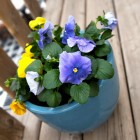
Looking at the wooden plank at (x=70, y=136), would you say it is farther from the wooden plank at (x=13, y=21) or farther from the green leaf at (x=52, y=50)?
the wooden plank at (x=13, y=21)

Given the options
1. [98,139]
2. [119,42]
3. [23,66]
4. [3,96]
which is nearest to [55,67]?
[23,66]

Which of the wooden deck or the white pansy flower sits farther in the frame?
the wooden deck

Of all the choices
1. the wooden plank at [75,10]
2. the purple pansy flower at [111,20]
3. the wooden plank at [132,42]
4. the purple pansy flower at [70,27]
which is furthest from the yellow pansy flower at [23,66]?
the wooden plank at [75,10]

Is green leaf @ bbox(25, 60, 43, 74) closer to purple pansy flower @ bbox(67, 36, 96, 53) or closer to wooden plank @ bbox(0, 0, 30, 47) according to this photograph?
purple pansy flower @ bbox(67, 36, 96, 53)

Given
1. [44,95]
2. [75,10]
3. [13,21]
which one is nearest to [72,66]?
[44,95]

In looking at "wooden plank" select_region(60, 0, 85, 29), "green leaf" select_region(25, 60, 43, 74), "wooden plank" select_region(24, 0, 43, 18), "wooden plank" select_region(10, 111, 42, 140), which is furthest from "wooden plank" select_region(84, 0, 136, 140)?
"wooden plank" select_region(24, 0, 43, 18)

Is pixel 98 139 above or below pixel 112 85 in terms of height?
below

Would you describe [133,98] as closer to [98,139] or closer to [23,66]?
[98,139]
